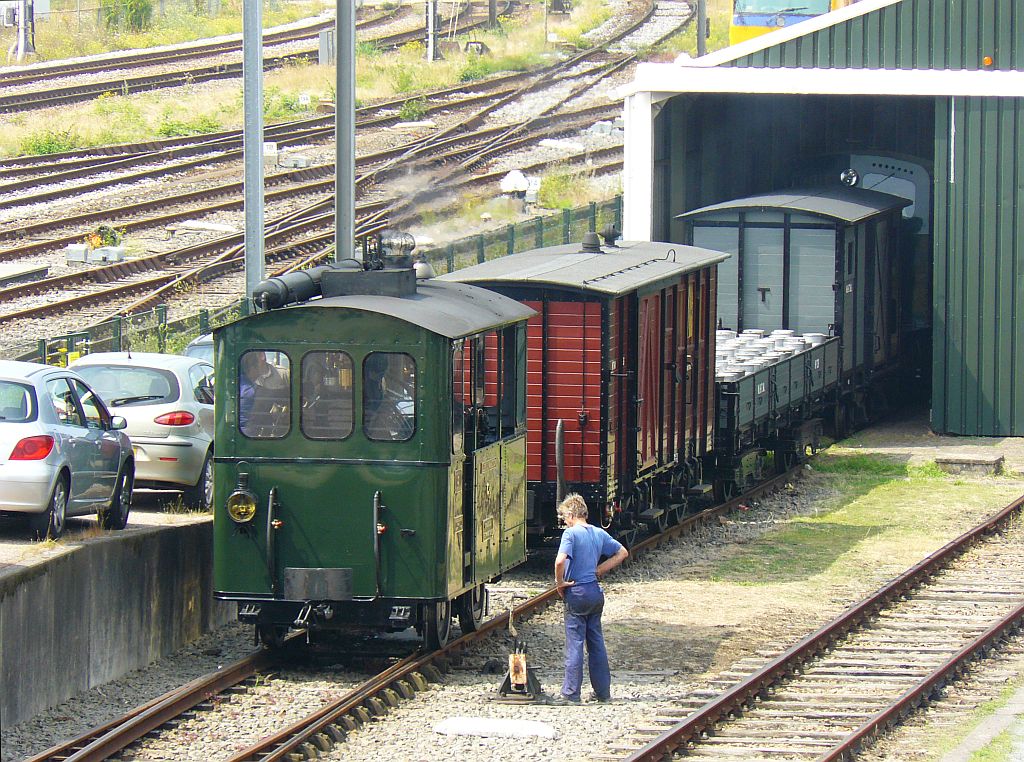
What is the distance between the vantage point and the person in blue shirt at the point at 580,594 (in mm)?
11664

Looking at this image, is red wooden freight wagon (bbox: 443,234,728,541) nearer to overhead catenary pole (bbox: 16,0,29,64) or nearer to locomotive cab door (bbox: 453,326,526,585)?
locomotive cab door (bbox: 453,326,526,585)

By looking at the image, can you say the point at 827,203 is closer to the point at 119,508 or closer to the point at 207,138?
the point at 119,508

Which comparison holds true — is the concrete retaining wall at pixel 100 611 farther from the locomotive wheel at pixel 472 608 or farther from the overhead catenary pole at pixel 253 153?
the overhead catenary pole at pixel 253 153

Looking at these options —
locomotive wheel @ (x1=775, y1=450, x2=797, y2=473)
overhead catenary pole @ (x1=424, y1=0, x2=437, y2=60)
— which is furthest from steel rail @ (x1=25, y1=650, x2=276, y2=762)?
overhead catenary pole @ (x1=424, y1=0, x2=437, y2=60)

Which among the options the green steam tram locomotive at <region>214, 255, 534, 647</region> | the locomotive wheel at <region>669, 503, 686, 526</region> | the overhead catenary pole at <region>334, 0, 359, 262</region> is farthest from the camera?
the locomotive wheel at <region>669, 503, 686, 526</region>

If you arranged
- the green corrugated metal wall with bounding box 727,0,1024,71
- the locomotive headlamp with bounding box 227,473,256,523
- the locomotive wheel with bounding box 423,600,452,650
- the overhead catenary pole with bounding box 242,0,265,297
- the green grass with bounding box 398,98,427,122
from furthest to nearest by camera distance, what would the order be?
the green grass with bounding box 398,98,427,122 → the green corrugated metal wall with bounding box 727,0,1024,71 → the overhead catenary pole with bounding box 242,0,265,297 → the locomotive wheel with bounding box 423,600,452,650 → the locomotive headlamp with bounding box 227,473,256,523

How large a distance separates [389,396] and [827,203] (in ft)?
49.4

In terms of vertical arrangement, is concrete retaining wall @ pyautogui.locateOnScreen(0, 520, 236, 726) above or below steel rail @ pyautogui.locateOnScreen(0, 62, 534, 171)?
below

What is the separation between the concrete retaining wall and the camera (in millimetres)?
10730

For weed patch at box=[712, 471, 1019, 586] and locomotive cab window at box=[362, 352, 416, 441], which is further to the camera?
weed patch at box=[712, 471, 1019, 586]

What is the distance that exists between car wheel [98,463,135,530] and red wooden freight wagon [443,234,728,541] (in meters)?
3.49

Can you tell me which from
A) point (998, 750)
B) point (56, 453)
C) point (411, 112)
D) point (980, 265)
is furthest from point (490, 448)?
point (411, 112)

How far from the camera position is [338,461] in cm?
1189

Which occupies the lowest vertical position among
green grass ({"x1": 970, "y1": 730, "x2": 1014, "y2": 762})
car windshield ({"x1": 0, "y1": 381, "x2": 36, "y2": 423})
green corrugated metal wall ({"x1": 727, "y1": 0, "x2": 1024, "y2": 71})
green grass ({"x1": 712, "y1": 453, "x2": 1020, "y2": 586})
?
green grass ({"x1": 712, "y1": 453, "x2": 1020, "y2": 586})
